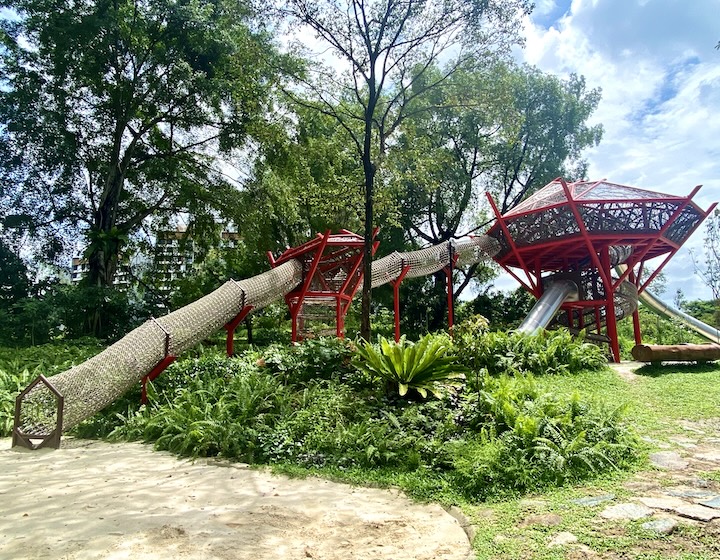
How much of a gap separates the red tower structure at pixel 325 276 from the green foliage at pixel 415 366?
18.0 ft

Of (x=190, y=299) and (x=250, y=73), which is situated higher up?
(x=250, y=73)

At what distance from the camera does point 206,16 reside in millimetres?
16656

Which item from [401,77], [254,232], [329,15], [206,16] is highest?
[206,16]

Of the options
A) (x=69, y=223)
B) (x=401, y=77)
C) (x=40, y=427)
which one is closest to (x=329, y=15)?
(x=401, y=77)

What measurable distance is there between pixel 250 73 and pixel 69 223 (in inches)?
504

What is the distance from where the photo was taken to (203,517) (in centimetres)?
352

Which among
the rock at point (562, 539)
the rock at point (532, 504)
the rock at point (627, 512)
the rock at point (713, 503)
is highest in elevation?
the rock at point (713, 503)

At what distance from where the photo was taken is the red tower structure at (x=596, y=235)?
538 inches

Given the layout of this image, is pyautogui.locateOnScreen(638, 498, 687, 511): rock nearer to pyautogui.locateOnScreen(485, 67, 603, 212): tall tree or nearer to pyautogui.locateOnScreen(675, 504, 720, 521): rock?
pyautogui.locateOnScreen(675, 504, 720, 521): rock

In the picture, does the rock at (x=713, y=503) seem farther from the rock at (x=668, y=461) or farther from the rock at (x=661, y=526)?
the rock at (x=668, y=461)

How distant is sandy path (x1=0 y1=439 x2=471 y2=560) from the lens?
298 cm

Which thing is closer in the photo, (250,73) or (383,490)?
(383,490)

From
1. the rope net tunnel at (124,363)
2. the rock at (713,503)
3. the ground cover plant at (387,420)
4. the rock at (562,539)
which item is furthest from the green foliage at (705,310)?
the rock at (562,539)

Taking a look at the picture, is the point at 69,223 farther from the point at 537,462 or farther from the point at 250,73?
the point at 537,462
